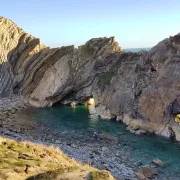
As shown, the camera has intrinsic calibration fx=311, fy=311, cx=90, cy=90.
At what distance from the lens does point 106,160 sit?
39.8 metres

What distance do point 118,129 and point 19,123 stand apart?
1917 cm

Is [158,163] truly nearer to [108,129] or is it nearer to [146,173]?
[146,173]

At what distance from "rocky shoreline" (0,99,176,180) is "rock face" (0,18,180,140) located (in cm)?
1206

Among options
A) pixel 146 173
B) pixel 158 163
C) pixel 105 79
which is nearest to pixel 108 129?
pixel 105 79

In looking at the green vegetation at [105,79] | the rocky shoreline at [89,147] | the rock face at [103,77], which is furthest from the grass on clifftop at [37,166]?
the green vegetation at [105,79]

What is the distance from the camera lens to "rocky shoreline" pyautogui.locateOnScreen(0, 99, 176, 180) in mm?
37000

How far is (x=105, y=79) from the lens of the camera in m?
73.8

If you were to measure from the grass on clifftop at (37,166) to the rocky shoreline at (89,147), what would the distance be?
55.5 feet

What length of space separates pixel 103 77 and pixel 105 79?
1.31 meters

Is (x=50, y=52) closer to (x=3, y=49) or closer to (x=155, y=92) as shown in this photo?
(x=3, y=49)

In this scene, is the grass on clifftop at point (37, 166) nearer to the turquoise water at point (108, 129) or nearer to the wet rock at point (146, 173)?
the wet rock at point (146, 173)

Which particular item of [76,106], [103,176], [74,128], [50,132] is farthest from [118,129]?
[103,176]

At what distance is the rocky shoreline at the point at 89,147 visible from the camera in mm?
37000

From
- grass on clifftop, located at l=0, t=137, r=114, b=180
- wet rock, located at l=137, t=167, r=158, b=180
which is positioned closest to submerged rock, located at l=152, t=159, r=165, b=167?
wet rock, located at l=137, t=167, r=158, b=180
